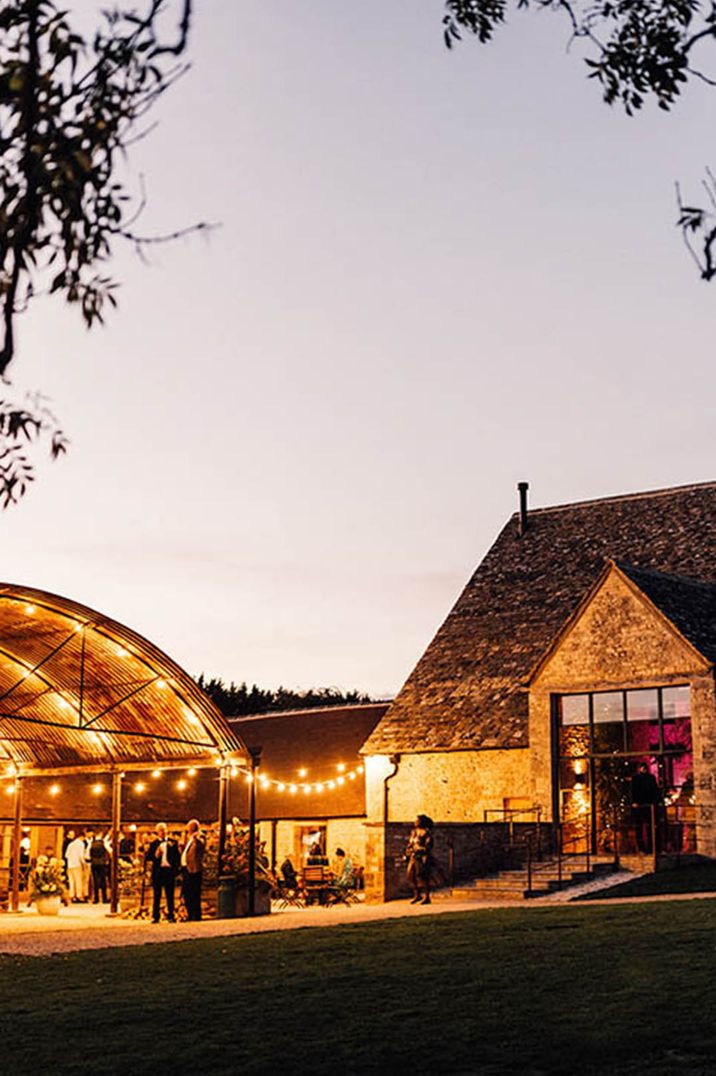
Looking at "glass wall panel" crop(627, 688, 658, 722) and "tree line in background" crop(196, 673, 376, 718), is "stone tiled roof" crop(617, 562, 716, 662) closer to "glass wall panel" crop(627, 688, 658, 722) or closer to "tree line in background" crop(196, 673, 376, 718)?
"glass wall panel" crop(627, 688, 658, 722)

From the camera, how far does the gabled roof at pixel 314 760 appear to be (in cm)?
3462

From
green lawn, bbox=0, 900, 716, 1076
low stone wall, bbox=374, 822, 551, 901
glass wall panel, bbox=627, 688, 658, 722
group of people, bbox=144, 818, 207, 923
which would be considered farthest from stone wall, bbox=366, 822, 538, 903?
green lawn, bbox=0, 900, 716, 1076

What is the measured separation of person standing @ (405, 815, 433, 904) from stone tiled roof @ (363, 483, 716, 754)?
5.47 meters

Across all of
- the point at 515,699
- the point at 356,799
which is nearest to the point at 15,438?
the point at 515,699

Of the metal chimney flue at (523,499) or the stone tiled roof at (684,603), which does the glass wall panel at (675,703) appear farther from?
the metal chimney flue at (523,499)

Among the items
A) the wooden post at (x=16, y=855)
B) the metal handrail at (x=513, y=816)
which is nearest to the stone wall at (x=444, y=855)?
the metal handrail at (x=513, y=816)

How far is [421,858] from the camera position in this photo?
955 inches

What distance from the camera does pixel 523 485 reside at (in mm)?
36906

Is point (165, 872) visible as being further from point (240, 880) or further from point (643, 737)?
point (643, 737)

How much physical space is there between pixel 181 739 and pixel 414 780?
6894 mm

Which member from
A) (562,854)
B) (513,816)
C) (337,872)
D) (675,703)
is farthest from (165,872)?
(675,703)

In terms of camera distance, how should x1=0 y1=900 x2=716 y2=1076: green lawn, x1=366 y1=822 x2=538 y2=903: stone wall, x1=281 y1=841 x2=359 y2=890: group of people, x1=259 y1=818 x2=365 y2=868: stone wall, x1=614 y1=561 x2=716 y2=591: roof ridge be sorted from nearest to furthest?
x1=0 y1=900 x2=716 y2=1076: green lawn, x1=366 y1=822 x2=538 y2=903: stone wall, x1=614 y1=561 x2=716 y2=591: roof ridge, x1=281 y1=841 x2=359 y2=890: group of people, x1=259 y1=818 x2=365 y2=868: stone wall

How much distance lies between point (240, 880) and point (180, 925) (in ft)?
5.21

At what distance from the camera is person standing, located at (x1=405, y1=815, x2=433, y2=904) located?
79.6 ft
